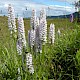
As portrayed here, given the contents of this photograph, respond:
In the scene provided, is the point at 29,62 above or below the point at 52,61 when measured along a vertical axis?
above

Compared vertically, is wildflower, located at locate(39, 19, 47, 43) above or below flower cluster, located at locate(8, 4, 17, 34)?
below

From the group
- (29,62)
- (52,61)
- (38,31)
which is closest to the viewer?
(29,62)

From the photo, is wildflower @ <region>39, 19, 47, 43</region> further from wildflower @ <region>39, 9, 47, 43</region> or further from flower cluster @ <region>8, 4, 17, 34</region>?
flower cluster @ <region>8, 4, 17, 34</region>

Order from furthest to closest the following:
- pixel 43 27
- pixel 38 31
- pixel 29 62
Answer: pixel 38 31
pixel 43 27
pixel 29 62

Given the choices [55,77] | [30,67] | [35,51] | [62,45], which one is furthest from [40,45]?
[62,45]

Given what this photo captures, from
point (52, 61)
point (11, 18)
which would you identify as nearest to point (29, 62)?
point (11, 18)

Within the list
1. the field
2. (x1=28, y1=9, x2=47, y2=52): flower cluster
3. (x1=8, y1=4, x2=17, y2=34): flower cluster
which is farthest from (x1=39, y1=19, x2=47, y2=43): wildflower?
(x1=8, y1=4, x2=17, y2=34): flower cluster

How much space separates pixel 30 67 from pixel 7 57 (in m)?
1.84

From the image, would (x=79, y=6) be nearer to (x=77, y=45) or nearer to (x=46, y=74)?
(x=77, y=45)

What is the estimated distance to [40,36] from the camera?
196 inches

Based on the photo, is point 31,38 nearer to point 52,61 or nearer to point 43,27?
point 43,27

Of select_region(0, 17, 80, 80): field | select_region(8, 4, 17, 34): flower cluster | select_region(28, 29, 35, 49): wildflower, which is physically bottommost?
select_region(0, 17, 80, 80): field

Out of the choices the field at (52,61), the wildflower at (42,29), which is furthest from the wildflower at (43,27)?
the field at (52,61)

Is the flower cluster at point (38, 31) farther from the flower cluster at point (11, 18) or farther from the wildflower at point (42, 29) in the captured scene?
the flower cluster at point (11, 18)
